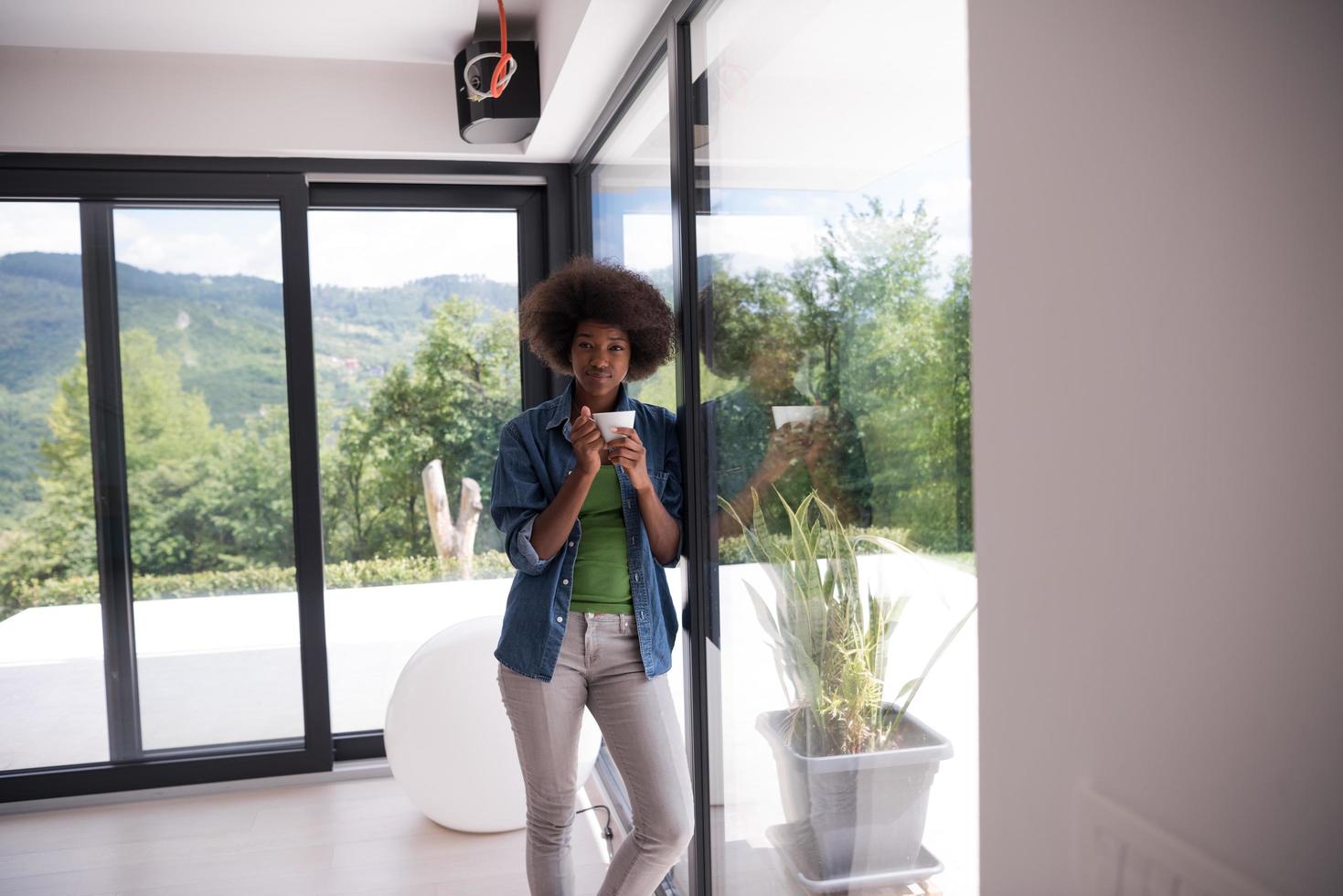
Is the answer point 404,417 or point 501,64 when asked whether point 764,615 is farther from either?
point 404,417

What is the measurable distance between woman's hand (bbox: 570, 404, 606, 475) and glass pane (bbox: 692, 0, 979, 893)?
0.85 ft

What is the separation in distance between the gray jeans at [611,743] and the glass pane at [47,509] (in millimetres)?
2242

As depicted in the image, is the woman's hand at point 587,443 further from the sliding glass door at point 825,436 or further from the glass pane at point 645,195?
the glass pane at point 645,195

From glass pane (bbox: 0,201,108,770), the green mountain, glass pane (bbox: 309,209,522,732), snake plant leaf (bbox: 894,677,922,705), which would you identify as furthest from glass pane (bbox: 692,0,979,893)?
glass pane (bbox: 0,201,108,770)

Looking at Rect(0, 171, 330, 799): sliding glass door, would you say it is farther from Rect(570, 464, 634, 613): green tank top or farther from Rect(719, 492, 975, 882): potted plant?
Rect(719, 492, 975, 882): potted plant

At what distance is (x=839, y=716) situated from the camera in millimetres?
1343

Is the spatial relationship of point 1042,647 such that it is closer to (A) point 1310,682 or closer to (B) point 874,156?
(A) point 1310,682

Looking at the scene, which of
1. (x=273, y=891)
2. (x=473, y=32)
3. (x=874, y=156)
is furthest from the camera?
(x=473, y=32)

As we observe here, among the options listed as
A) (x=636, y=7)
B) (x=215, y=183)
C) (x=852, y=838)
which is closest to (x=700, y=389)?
(x=636, y=7)

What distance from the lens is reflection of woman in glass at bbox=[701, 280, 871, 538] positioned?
4.31 ft

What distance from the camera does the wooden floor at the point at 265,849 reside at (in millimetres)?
2627

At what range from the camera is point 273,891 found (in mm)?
2600

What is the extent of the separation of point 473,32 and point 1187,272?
2778mm

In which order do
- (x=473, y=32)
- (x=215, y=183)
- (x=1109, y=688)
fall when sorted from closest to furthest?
(x=1109, y=688) < (x=473, y=32) < (x=215, y=183)
